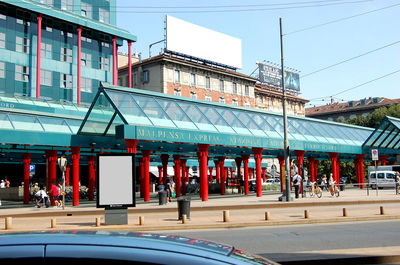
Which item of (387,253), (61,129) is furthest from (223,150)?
(387,253)

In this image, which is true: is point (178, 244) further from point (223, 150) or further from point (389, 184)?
point (389, 184)

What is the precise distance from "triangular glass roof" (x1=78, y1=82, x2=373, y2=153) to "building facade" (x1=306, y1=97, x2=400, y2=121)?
7367 centimetres

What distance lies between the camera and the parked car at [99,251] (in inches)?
91.0

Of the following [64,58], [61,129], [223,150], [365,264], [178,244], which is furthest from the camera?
[64,58]

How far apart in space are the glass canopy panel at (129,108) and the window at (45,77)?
77.7 ft

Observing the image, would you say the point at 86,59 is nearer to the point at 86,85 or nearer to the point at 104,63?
the point at 104,63

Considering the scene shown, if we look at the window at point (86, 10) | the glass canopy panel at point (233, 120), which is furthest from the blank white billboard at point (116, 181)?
the window at point (86, 10)

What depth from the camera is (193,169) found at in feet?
258

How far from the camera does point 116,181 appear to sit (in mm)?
16781

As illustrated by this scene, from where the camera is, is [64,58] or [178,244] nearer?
[178,244]

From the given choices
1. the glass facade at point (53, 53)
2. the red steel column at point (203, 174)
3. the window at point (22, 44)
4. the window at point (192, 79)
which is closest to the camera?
the red steel column at point (203, 174)

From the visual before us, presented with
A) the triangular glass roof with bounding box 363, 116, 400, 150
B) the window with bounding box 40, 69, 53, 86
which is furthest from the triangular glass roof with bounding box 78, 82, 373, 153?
the window with bounding box 40, 69, 53, 86

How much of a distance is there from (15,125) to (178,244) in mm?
27718

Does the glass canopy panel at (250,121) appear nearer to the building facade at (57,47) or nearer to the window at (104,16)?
the building facade at (57,47)
